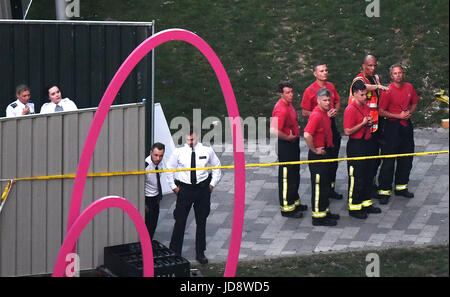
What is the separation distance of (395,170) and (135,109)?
183 inches

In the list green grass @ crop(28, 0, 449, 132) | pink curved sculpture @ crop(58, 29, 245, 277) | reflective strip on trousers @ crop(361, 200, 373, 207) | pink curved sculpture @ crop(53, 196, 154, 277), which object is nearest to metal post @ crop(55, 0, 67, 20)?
green grass @ crop(28, 0, 449, 132)

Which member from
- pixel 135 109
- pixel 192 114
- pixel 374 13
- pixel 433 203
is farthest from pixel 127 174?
pixel 374 13

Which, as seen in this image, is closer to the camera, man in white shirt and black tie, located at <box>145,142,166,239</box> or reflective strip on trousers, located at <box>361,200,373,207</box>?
man in white shirt and black tie, located at <box>145,142,166,239</box>

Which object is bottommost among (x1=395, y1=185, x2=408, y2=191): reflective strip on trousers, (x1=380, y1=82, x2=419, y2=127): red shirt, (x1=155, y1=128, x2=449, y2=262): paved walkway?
(x1=155, y1=128, x2=449, y2=262): paved walkway

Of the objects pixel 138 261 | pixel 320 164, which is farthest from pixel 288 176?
pixel 138 261

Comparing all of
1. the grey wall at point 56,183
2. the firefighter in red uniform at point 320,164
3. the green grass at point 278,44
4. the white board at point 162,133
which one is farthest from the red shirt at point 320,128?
the green grass at point 278,44

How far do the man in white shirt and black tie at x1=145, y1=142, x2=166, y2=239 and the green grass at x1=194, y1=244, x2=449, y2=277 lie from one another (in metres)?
0.90

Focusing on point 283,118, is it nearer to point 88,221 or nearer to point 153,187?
point 153,187

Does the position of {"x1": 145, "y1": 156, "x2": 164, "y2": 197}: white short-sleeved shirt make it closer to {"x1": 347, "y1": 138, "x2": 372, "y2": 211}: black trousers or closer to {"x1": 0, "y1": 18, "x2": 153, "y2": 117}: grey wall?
{"x1": 0, "y1": 18, "x2": 153, "y2": 117}: grey wall

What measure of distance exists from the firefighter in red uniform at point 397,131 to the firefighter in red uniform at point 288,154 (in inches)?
49.4

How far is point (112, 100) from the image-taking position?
35.5 ft

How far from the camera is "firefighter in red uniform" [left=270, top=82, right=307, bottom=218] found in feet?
48.6

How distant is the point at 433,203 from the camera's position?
15.3m

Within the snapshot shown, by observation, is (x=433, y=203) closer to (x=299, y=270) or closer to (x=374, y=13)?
(x=299, y=270)
